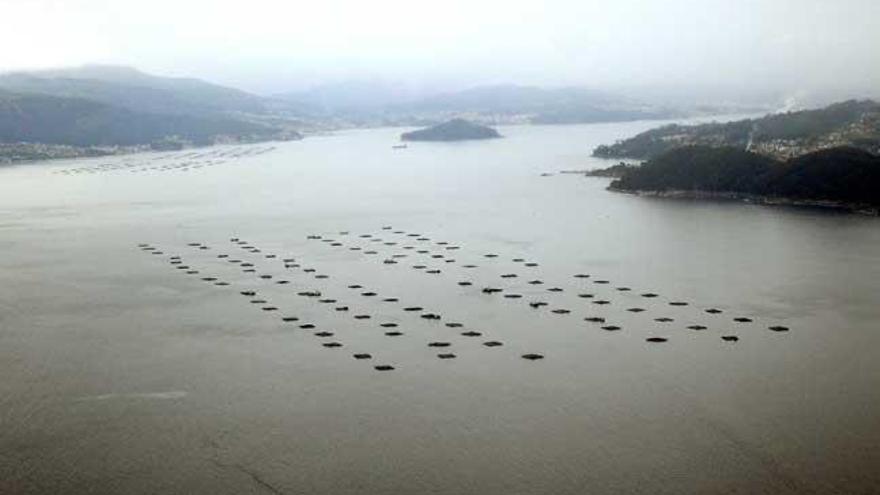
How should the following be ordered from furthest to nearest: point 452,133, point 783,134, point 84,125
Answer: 1. point 452,133
2. point 84,125
3. point 783,134

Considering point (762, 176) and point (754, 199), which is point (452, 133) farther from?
point (754, 199)

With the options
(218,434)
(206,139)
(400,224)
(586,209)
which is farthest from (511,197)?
(206,139)

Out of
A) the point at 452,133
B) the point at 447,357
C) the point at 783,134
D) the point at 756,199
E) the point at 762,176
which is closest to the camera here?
the point at 447,357

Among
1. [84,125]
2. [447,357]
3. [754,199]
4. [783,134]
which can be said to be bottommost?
[447,357]

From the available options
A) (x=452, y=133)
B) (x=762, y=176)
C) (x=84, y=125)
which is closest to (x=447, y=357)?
(x=762, y=176)

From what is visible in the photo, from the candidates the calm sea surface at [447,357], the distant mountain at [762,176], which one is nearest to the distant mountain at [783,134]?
the distant mountain at [762,176]

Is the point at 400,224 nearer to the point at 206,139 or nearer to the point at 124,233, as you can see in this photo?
the point at 124,233
